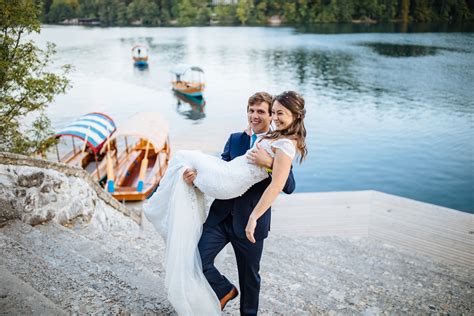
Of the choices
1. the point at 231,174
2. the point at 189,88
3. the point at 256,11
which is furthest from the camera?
the point at 256,11

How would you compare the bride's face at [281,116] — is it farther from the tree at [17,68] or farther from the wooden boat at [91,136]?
the wooden boat at [91,136]

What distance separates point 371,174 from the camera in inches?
673

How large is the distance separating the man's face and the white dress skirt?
0.29 metres

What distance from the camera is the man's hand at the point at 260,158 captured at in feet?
8.79

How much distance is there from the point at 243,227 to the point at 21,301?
148 centimetres

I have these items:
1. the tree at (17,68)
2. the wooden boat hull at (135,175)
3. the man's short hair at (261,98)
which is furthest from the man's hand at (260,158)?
the wooden boat hull at (135,175)

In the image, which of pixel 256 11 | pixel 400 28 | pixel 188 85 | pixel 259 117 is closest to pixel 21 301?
pixel 259 117

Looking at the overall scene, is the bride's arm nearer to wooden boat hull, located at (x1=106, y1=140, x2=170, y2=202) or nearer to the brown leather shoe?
the brown leather shoe

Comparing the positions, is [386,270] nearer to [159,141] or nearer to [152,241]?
[152,241]

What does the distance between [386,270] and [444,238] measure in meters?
2.68

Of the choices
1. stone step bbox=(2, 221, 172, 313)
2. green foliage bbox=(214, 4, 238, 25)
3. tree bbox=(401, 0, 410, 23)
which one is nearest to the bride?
stone step bbox=(2, 221, 172, 313)

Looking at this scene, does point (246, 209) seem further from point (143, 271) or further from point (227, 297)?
point (143, 271)

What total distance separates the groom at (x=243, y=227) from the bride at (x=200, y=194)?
78 millimetres

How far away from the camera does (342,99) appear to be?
28.7 meters
